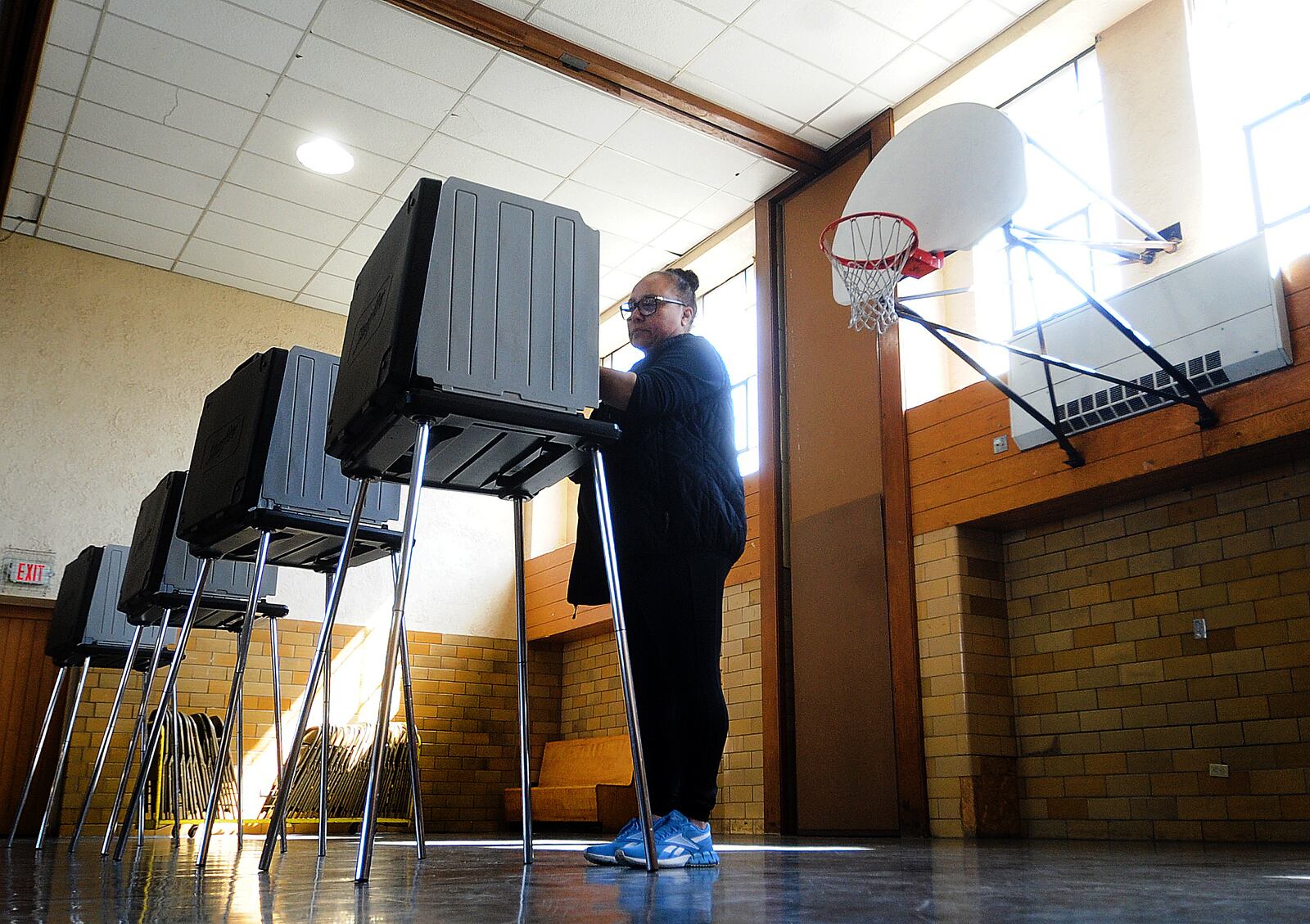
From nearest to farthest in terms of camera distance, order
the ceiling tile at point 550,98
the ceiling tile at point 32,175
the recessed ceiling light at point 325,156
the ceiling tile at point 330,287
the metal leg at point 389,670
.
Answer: the metal leg at point 389,670 < the ceiling tile at point 550,98 < the recessed ceiling light at point 325,156 < the ceiling tile at point 32,175 < the ceiling tile at point 330,287

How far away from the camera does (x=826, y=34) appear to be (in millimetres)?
→ 5254

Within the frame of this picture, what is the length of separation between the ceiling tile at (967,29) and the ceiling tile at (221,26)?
3.08 meters

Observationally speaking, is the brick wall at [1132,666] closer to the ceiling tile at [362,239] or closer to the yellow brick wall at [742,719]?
the yellow brick wall at [742,719]

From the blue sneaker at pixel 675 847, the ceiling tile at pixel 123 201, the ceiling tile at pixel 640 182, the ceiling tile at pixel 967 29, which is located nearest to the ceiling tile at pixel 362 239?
the ceiling tile at pixel 123 201

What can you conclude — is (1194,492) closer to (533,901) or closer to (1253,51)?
(1253,51)

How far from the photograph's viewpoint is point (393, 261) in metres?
1.91

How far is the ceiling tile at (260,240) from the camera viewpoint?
22.9 feet

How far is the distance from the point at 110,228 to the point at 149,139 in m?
1.17

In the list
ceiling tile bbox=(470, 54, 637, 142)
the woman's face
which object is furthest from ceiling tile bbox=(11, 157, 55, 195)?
the woman's face

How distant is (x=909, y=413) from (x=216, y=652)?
4.67 m

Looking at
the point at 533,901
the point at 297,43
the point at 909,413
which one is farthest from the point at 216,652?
the point at 533,901

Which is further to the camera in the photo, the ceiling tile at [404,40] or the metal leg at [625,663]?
the ceiling tile at [404,40]

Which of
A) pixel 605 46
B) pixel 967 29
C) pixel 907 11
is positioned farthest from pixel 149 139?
pixel 967 29

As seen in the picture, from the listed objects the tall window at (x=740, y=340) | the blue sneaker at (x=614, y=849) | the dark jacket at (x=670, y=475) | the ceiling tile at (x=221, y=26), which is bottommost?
the blue sneaker at (x=614, y=849)
